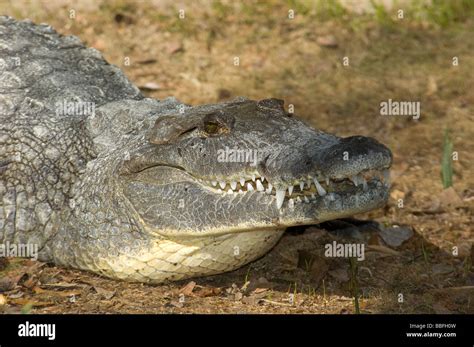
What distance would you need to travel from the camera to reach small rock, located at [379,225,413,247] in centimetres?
627

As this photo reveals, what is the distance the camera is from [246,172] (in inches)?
187

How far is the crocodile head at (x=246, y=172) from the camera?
448cm

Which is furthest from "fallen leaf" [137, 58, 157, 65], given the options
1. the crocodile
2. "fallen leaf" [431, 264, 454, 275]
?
"fallen leaf" [431, 264, 454, 275]

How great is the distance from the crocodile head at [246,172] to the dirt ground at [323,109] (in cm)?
59

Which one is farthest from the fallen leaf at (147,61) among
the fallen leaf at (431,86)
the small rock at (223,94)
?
the fallen leaf at (431,86)

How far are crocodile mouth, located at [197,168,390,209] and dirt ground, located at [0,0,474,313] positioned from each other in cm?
76

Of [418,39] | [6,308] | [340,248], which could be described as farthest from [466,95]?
[6,308]

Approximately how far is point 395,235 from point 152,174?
6.85 ft

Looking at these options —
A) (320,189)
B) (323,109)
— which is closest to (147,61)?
(323,109)

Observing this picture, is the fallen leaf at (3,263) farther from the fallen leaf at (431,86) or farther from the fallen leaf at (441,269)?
the fallen leaf at (431,86)

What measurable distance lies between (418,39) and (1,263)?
5889 mm

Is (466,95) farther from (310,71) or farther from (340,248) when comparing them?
(340,248)

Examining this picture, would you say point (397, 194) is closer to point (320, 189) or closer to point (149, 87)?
point (320, 189)
